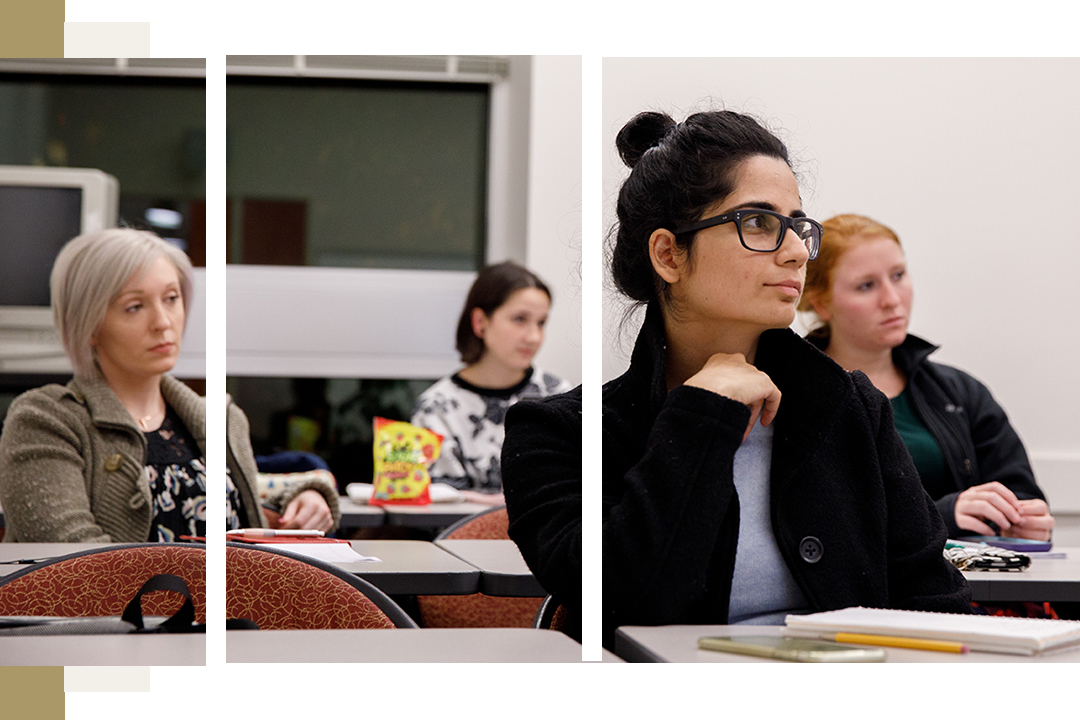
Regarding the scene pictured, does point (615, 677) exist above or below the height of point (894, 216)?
below

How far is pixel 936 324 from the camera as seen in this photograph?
13.3ft

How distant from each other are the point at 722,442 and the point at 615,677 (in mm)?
343

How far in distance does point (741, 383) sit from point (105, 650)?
0.75m

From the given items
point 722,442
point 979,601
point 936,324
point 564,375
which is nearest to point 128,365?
point 722,442

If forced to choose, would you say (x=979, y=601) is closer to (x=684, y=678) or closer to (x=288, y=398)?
(x=684, y=678)

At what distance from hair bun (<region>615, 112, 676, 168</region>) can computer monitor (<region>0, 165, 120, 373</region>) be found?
10.2 feet

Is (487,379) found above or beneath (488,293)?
beneath

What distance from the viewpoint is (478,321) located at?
13.4ft

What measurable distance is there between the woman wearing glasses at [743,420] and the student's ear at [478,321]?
259 cm

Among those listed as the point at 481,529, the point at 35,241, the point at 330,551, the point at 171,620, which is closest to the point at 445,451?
the point at 481,529

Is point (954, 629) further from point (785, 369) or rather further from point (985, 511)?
point (985, 511)

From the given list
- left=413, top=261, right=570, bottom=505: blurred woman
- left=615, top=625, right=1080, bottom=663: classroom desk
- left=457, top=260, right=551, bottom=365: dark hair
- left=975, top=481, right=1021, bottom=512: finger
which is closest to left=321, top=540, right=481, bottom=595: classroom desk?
left=615, top=625, right=1080, bottom=663: classroom desk

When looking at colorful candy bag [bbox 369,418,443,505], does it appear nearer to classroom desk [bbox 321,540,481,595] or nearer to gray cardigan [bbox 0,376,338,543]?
gray cardigan [bbox 0,376,338,543]

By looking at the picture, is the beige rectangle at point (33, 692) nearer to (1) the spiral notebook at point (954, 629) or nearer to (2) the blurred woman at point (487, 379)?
(1) the spiral notebook at point (954, 629)
